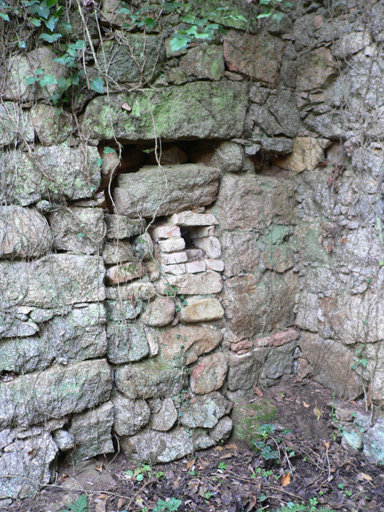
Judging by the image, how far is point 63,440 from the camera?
7.48ft

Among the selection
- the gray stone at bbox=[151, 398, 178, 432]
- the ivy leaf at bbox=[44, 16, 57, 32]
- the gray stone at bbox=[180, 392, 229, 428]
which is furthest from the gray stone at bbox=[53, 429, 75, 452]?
the ivy leaf at bbox=[44, 16, 57, 32]

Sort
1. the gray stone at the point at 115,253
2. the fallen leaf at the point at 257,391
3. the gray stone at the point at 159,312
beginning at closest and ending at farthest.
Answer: the gray stone at the point at 115,253
the gray stone at the point at 159,312
the fallen leaf at the point at 257,391

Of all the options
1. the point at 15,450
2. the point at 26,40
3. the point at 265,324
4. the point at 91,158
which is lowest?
the point at 15,450

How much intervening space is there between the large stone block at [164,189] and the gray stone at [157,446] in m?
1.33

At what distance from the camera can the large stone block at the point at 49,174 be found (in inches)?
84.1

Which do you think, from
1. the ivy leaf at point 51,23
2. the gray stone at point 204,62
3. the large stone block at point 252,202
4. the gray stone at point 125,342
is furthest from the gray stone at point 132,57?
the gray stone at point 125,342

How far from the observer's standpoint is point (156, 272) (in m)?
2.58

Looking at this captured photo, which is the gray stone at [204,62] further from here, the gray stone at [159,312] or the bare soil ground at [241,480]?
the bare soil ground at [241,480]

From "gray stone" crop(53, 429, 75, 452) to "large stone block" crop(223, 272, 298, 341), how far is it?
1.13 m

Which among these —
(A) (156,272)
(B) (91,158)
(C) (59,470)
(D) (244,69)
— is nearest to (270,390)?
(A) (156,272)

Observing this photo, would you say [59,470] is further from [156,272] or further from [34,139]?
[34,139]

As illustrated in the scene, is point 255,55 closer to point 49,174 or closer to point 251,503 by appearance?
point 49,174

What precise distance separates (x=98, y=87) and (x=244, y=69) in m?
0.99

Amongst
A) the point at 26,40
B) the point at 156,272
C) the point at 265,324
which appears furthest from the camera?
the point at 265,324
